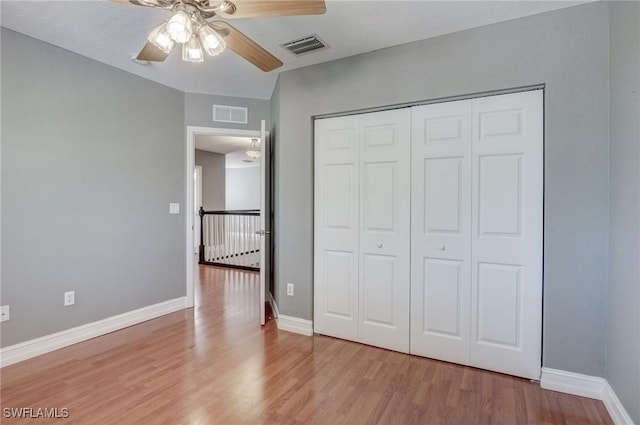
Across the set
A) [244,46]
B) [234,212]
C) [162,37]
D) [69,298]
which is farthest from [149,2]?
[234,212]

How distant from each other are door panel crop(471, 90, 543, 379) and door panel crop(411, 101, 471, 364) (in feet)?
0.22

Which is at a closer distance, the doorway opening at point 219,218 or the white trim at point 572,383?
the white trim at point 572,383

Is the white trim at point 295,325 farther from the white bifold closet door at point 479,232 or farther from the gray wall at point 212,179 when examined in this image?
the gray wall at point 212,179

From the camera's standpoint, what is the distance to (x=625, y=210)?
1744mm

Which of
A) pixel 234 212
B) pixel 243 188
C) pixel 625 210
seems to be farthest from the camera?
pixel 243 188

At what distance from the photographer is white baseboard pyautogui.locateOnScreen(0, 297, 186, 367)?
242cm

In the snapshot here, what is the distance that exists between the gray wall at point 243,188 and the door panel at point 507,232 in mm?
10042

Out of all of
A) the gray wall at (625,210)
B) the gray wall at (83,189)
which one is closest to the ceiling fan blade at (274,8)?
the gray wall at (625,210)

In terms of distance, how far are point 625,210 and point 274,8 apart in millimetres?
2129

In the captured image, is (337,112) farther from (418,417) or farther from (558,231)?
(418,417)

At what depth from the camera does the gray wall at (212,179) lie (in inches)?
297

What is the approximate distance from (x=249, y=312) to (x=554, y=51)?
11.6 ft

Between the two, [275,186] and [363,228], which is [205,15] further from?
[275,186]

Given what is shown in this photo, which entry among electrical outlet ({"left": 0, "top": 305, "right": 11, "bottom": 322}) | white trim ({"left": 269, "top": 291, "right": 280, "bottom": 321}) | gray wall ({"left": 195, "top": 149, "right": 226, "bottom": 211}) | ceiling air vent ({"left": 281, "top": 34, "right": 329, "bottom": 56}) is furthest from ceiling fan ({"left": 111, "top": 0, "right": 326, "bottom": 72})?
gray wall ({"left": 195, "top": 149, "right": 226, "bottom": 211})
